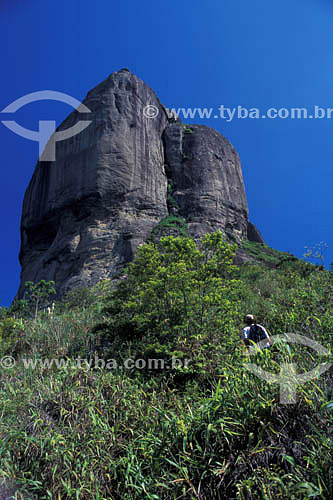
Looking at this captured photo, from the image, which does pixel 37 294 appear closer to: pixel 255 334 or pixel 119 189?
pixel 119 189

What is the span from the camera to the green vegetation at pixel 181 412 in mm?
2561

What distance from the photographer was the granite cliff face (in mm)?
23688

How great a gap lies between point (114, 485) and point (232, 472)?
4.75 ft

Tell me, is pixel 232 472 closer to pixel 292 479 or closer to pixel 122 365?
pixel 292 479

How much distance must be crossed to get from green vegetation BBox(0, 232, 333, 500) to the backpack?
0.25m

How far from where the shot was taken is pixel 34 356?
284 inches

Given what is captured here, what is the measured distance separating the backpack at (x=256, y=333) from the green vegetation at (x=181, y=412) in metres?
0.25

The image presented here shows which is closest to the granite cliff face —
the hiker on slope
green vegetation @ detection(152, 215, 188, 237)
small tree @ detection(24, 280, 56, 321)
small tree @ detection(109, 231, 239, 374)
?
green vegetation @ detection(152, 215, 188, 237)

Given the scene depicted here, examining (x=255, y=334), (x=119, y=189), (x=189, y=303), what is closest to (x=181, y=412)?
(x=255, y=334)

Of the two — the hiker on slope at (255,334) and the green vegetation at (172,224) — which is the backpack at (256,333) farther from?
the green vegetation at (172,224)

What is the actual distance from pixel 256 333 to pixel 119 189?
21.5m

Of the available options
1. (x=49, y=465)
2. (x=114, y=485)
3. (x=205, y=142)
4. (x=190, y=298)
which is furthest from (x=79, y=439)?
(x=205, y=142)

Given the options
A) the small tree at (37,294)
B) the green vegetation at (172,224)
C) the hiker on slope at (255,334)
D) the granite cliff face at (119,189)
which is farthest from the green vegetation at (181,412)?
the green vegetation at (172,224)

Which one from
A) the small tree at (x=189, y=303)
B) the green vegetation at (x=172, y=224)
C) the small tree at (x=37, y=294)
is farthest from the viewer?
the green vegetation at (x=172, y=224)
